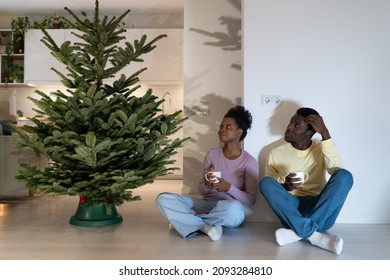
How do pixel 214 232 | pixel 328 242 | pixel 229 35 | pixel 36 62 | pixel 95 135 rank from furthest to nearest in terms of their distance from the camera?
1. pixel 36 62
2. pixel 229 35
3. pixel 95 135
4. pixel 214 232
5. pixel 328 242

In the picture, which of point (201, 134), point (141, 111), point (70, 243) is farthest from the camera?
point (201, 134)

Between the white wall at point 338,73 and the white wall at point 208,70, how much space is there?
1256 millimetres

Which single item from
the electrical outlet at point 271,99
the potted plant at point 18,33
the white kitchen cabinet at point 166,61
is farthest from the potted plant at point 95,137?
the potted plant at point 18,33

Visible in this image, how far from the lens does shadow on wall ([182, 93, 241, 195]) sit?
14.8 ft

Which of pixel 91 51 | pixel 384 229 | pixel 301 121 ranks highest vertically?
pixel 91 51

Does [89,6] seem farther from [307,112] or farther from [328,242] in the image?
[328,242]

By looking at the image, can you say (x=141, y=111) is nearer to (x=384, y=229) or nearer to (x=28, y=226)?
(x=28, y=226)

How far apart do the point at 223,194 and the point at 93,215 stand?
0.95 metres

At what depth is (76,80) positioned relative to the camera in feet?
9.43

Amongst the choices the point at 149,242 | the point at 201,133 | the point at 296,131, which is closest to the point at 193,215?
the point at 149,242

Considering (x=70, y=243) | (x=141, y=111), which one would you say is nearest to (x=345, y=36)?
(x=141, y=111)

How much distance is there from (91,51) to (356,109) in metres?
1.97

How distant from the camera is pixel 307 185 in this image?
117 inches

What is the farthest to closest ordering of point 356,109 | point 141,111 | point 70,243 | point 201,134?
point 201,134
point 356,109
point 141,111
point 70,243
